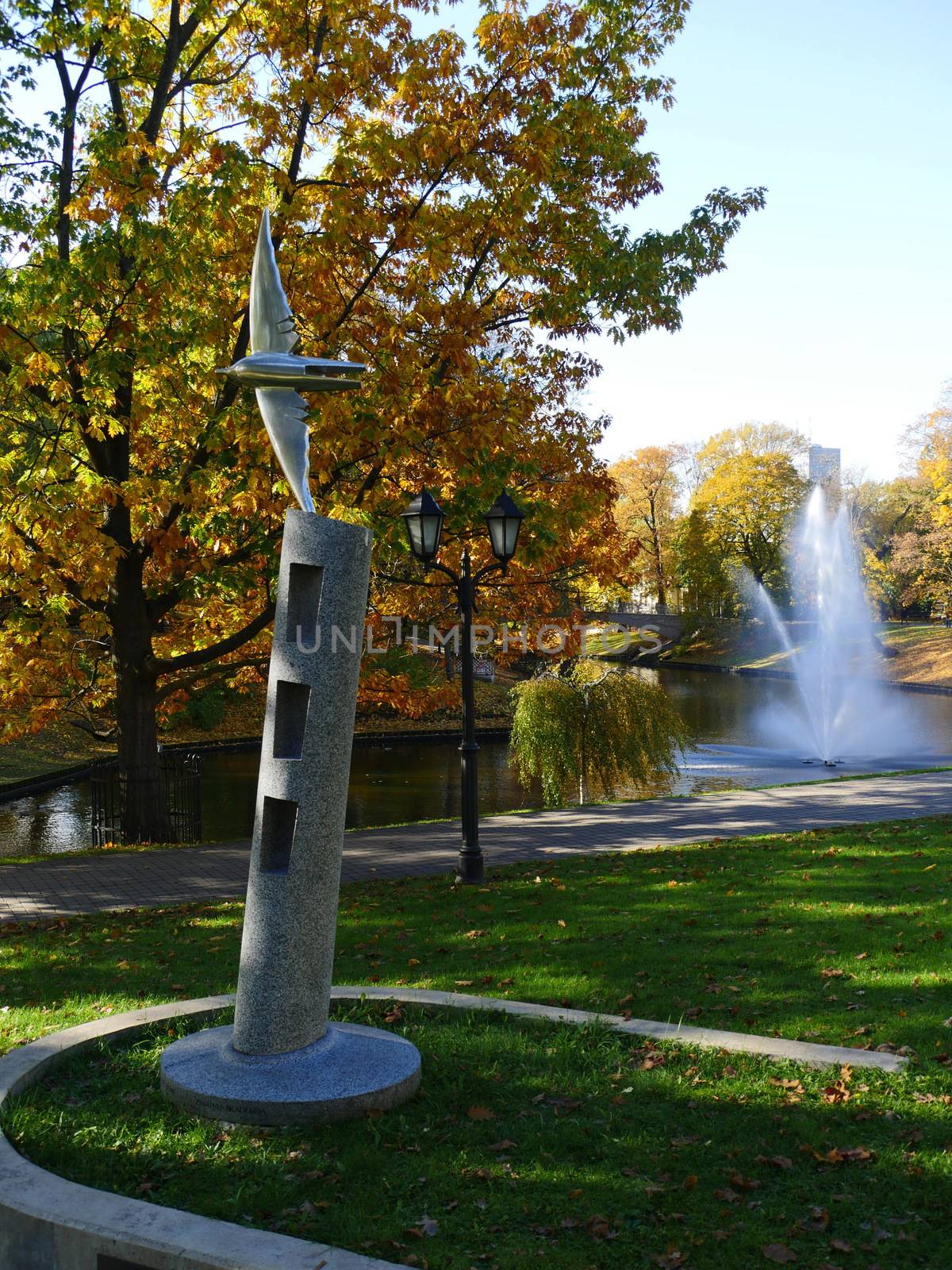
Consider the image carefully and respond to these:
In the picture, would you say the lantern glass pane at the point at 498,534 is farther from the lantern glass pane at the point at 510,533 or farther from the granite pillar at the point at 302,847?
the granite pillar at the point at 302,847

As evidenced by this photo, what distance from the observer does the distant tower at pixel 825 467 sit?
2566 inches

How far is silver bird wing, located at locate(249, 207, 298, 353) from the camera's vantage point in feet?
18.9

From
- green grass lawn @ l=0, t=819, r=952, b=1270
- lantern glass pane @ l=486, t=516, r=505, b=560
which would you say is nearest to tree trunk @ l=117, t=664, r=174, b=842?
green grass lawn @ l=0, t=819, r=952, b=1270

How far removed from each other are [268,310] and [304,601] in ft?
5.18

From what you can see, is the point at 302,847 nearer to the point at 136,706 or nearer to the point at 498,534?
the point at 498,534

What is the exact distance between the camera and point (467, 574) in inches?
450

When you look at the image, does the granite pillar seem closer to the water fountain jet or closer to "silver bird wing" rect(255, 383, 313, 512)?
"silver bird wing" rect(255, 383, 313, 512)

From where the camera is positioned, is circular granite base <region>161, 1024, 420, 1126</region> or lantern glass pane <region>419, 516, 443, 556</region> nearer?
circular granite base <region>161, 1024, 420, 1126</region>

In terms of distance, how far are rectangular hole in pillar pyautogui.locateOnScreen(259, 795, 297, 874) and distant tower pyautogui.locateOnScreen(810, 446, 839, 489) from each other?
61222 mm

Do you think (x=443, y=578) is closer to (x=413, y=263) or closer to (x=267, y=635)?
(x=267, y=635)

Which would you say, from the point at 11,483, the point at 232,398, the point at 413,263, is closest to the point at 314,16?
the point at 413,263

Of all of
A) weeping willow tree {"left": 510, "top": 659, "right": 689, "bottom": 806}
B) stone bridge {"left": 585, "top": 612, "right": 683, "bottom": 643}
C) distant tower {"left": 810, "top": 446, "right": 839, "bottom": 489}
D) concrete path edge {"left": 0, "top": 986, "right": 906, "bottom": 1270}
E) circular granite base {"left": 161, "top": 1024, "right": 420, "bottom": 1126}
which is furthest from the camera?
distant tower {"left": 810, "top": 446, "right": 839, "bottom": 489}

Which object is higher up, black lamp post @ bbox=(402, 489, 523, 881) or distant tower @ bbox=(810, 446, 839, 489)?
distant tower @ bbox=(810, 446, 839, 489)

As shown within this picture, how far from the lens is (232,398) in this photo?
12.5 m
